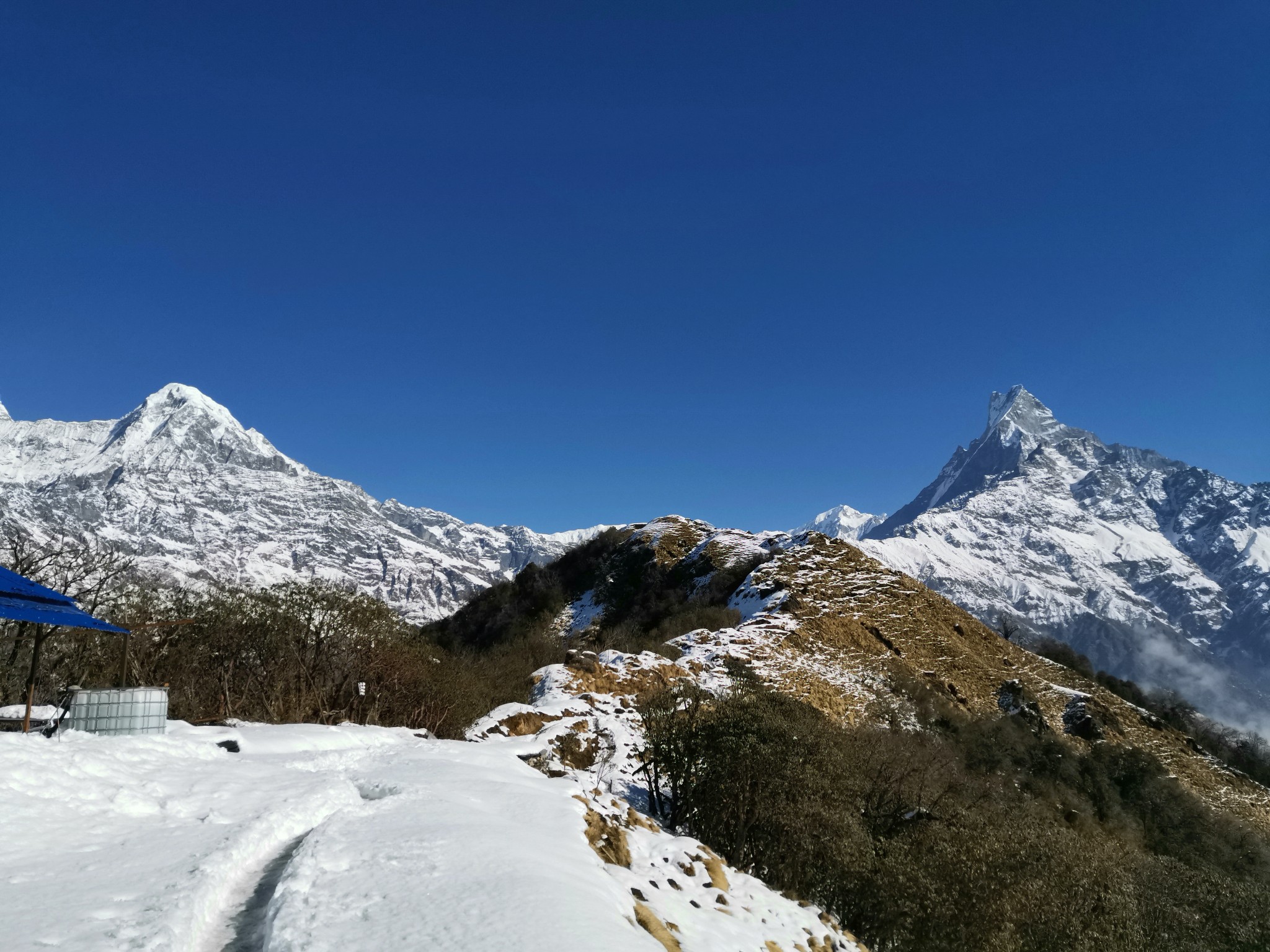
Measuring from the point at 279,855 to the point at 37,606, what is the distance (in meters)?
5.83

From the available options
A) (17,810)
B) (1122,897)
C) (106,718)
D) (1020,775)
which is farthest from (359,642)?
(1020,775)

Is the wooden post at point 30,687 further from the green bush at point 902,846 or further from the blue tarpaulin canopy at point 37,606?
the green bush at point 902,846

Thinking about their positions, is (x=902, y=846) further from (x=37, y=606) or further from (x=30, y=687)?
(x=37, y=606)

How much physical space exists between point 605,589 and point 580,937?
2088 inches

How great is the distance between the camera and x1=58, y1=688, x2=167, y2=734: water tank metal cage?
10570mm

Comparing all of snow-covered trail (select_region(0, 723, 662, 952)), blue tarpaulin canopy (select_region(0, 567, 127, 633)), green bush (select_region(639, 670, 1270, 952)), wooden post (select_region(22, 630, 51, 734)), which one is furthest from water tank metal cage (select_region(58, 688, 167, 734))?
green bush (select_region(639, 670, 1270, 952))

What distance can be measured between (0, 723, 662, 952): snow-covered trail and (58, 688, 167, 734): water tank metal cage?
1.92ft

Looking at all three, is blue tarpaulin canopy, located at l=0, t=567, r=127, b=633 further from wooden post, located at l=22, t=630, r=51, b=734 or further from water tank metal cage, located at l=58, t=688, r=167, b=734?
water tank metal cage, located at l=58, t=688, r=167, b=734

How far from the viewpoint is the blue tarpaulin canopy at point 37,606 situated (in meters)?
9.68

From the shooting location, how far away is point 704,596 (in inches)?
1951

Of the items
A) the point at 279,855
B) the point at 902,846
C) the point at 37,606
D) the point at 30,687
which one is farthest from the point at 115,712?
the point at 902,846

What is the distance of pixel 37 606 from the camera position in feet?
33.4

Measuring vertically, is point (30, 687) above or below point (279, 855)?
above

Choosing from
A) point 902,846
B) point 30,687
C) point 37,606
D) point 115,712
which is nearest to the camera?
point 30,687
